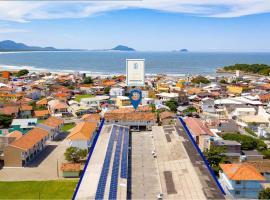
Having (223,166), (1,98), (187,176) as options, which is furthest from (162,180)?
(1,98)

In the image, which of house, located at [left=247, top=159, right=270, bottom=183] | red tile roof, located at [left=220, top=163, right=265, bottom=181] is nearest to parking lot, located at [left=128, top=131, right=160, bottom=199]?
red tile roof, located at [left=220, top=163, right=265, bottom=181]

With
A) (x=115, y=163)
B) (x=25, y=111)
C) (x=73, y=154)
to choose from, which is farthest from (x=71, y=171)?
(x=25, y=111)

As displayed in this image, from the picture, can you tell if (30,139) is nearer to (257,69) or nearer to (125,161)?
(125,161)

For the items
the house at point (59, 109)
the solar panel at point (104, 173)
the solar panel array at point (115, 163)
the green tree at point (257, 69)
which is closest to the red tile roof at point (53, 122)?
the house at point (59, 109)

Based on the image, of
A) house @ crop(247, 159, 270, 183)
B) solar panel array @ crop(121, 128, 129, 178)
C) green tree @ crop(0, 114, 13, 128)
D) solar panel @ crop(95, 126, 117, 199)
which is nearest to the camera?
solar panel @ crop(95, 126, 117, 199)

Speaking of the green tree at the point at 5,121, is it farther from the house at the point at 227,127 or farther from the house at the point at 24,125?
the house at the point at 227,127

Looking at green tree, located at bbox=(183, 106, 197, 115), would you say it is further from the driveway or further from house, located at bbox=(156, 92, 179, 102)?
the driveway
